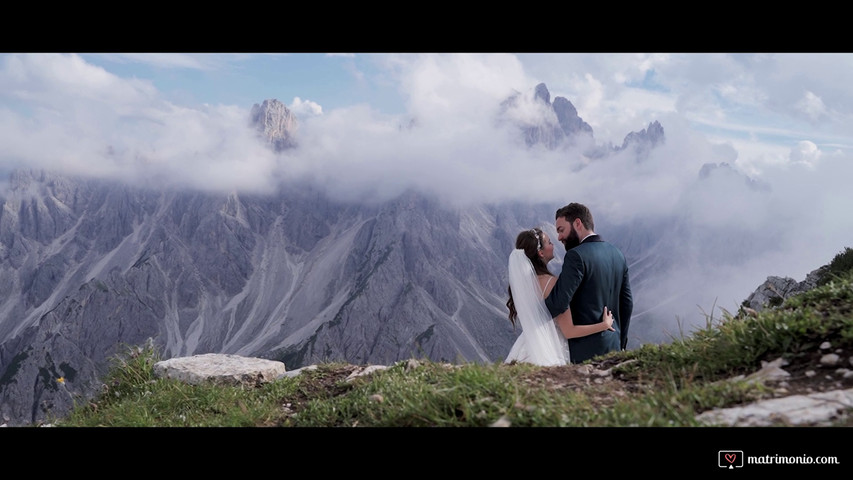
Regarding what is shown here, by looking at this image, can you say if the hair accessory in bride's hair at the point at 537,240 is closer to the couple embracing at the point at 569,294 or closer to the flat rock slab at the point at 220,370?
the couple embracing at the point at 569,294

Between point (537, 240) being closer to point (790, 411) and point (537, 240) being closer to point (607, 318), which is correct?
point (607, 318)

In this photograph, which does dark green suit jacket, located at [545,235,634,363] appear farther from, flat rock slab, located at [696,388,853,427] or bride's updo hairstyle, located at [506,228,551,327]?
flat rock slab, located at [696,388,853,427]

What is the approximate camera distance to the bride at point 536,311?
10.6 meters

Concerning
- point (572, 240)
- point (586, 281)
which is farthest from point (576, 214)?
point (586, 281)

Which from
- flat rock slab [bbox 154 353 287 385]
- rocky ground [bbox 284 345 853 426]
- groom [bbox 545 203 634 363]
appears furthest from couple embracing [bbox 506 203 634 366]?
flat rock slab [bbox 154 353 287 385]

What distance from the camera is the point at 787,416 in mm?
5203

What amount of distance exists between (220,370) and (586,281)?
7.48 m

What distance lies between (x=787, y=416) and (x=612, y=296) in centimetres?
575

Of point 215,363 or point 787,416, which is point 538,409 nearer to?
point 787,416

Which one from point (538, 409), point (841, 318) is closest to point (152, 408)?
point (538, 409)

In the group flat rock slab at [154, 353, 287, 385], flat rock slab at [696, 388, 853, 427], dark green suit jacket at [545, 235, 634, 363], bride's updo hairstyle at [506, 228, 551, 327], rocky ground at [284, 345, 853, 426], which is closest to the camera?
flat rock slab at [696, 388, 853, 427]

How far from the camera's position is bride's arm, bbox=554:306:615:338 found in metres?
10.5

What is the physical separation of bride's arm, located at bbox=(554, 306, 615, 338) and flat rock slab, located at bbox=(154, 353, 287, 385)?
225 inches
